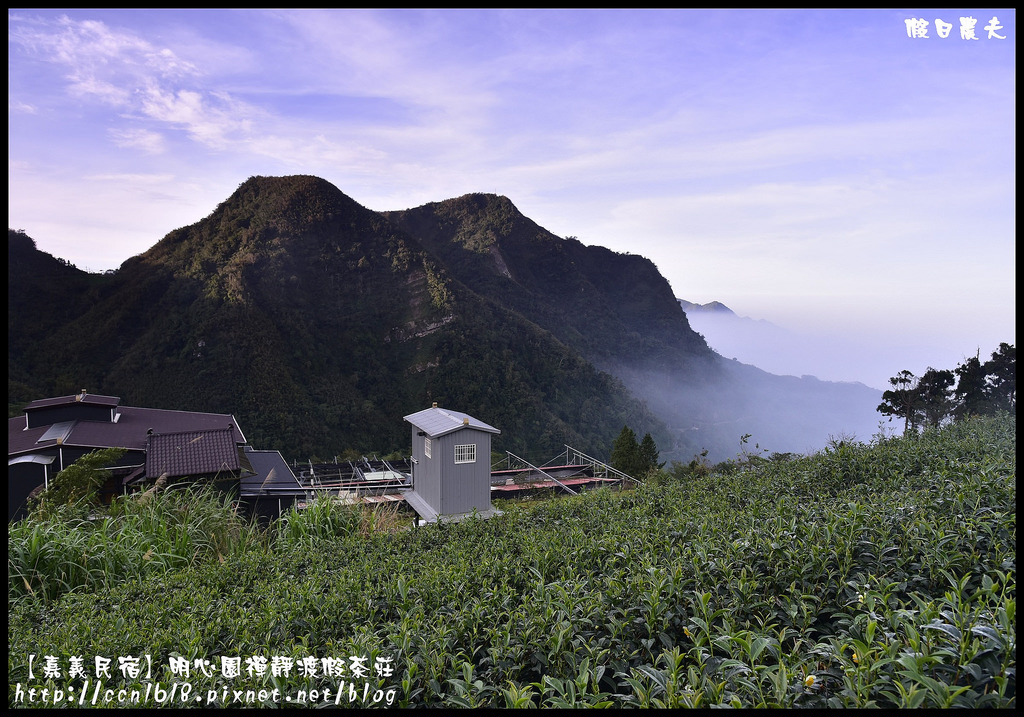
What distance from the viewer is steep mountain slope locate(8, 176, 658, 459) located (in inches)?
1083

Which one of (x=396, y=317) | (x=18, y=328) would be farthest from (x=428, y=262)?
(x=18, y=328)

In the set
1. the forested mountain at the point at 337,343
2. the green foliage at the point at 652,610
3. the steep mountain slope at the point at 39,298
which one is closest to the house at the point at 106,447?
the green foliage at the point at 652,610

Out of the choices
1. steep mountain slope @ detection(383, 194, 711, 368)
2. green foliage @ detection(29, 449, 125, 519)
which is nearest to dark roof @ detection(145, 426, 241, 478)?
green foliage @ detection(29, 449, 125, 519)

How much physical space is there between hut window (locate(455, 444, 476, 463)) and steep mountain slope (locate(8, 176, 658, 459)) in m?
19.6

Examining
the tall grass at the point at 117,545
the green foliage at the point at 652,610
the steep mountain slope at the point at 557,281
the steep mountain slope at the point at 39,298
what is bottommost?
the tall grass at the point at 117,545

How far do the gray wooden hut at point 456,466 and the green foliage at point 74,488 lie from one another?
14.4ft

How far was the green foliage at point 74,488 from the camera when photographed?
4.85 metres

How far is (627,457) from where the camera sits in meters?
13.8

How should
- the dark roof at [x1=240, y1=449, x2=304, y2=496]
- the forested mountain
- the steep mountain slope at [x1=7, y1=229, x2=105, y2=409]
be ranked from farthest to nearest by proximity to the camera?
the forested mountain < the steep mountain slope at [x1=7, y1=229, x2=105, y2=409] < the dark roof at [x1=240, y1=449, x2=304, y2=496]

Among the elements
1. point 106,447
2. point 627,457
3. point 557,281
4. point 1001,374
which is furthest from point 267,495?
point 557,281

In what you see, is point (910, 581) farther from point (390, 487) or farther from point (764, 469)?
point (390, 487)

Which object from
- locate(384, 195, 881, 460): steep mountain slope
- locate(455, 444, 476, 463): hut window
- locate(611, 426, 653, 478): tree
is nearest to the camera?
locate(455, 444, 476, 463): hut window

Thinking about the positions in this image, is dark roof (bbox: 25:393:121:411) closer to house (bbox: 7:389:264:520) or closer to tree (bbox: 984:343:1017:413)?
house (bbox: 7:389:264:520)

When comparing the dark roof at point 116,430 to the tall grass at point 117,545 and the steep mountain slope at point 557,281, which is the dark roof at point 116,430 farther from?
the steep mountain slope at point 557,281
